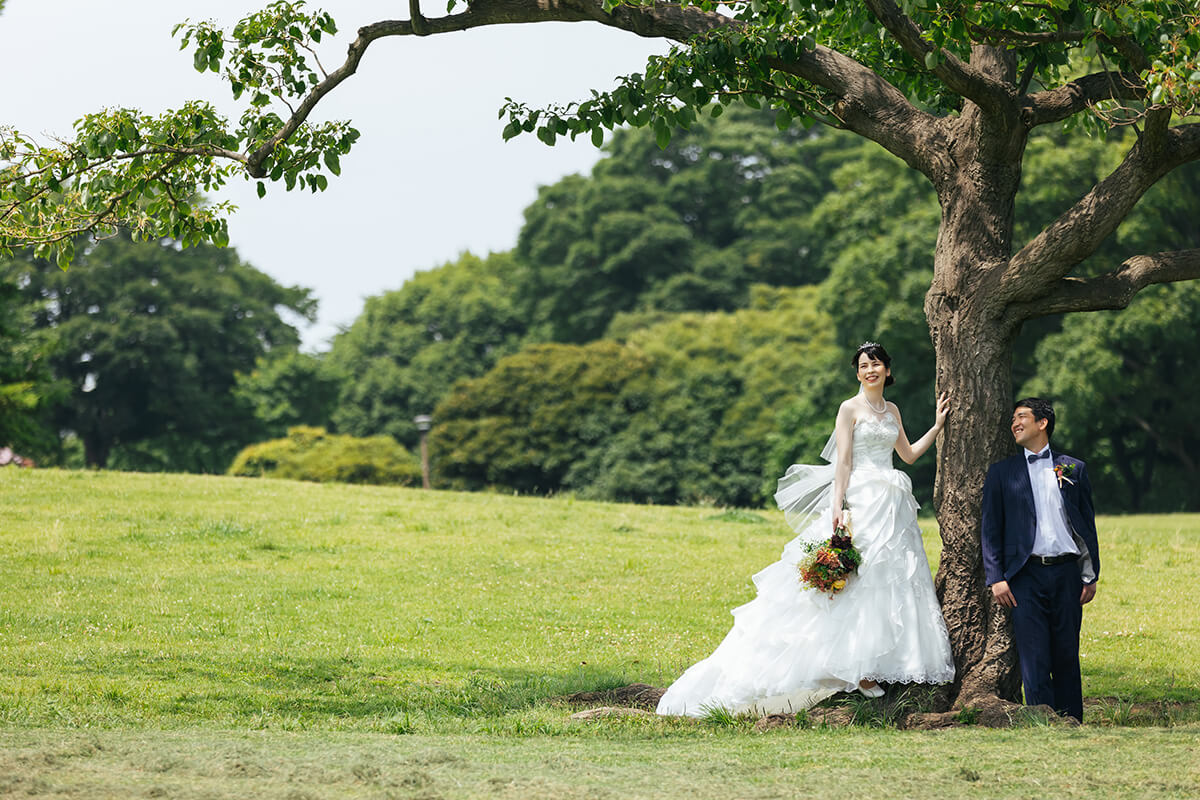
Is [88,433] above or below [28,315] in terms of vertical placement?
below

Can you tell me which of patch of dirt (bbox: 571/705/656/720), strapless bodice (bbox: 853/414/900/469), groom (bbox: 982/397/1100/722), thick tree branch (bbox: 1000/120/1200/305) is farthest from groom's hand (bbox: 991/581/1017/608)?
patch of dirt (bbox: 571/705/656/720)

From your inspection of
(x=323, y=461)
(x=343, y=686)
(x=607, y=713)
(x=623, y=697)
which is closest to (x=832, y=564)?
(x=607, y=713)

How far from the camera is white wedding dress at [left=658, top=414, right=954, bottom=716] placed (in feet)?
31.5

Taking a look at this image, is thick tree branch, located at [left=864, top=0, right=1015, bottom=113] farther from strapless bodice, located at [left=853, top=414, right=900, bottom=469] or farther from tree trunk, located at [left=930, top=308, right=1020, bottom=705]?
strapless bodice, located at [left=853, top=414, right=900, bottom=469]

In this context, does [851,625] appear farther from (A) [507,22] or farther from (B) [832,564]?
(A) [507,22]

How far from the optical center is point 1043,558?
9.29 metres

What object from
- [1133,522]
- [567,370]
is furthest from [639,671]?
[567,370]

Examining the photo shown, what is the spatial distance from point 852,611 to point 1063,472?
188cm

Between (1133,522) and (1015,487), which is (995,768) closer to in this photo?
(1015,487)

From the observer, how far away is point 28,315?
57781 mm

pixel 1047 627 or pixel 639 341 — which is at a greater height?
pixel 639 341

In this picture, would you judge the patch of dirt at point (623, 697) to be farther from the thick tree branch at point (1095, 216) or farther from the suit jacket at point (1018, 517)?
the thick tree branch at point (1095, 216)

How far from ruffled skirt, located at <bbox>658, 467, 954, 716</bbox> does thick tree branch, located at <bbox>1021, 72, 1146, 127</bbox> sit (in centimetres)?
324

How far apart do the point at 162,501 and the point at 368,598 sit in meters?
8.24
